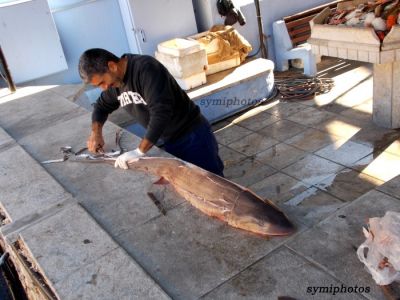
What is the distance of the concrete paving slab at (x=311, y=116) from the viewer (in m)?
6.88

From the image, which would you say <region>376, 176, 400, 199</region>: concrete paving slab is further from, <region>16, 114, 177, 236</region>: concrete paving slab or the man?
the man

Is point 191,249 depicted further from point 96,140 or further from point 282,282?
point 96,140

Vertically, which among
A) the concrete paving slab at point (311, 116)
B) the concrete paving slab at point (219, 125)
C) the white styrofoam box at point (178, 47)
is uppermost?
the white styrofoam box at point (178, 47)

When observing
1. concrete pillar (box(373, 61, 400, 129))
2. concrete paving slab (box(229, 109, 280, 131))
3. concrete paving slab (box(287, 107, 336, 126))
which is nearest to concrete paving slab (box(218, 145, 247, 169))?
concrete paving slab (box(229, 109, 280, 131))

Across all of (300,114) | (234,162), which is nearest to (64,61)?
(234,162)

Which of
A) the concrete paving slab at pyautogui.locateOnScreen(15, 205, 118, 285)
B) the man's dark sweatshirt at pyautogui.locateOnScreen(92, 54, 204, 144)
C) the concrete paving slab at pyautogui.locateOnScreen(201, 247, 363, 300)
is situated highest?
the man's dark sweatshirt at pyautogui.locateOnScreen(92, 54, 204, 144)

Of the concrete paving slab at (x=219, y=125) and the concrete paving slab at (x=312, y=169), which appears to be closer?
the concrete paving slab at (x=312, y=169)

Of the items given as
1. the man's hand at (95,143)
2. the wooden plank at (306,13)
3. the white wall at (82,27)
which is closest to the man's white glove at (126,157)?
the man's hand at (95,143)

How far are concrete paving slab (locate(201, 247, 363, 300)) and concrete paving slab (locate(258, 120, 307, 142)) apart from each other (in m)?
4.01

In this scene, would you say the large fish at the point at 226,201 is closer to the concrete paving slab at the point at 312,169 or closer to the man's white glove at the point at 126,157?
the man's white glove at the point at 126,157

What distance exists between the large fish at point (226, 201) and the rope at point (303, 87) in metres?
4.72

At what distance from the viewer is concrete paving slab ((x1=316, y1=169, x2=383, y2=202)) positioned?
4.94 m

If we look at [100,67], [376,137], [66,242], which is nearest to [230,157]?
[376,137]

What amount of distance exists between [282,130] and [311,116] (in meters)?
0.62
